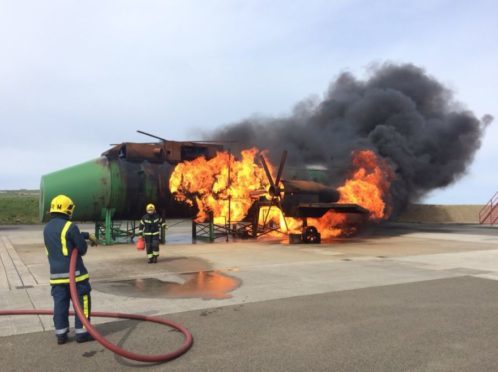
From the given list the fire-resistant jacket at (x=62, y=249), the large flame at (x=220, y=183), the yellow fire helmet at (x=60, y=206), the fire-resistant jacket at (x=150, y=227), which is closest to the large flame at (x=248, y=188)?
the large flame at (x=220, y=183)

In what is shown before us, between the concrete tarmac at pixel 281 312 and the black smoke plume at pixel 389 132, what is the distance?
9.73m

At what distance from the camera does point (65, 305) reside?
5.66 meters

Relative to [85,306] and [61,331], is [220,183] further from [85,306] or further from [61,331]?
[61,331]

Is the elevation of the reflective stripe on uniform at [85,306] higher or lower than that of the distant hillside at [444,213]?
lower

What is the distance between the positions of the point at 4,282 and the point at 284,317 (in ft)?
22.5

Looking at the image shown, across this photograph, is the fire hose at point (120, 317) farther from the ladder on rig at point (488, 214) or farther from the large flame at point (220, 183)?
the ladder on rig at point (488, 214)

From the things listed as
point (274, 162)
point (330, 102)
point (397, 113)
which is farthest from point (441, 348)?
point (330, 102)

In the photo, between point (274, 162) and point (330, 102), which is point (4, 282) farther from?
point (330, 102)

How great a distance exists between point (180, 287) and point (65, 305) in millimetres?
3718

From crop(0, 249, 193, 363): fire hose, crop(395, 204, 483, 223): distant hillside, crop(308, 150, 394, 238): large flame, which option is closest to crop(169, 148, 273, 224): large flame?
crop(308, 150, 394, 238): large flame

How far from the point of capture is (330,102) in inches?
1099

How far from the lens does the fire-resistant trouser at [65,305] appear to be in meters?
5.55

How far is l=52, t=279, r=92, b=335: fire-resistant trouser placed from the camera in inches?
218

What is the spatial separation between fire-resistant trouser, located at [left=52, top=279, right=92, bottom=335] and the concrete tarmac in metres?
0.22
